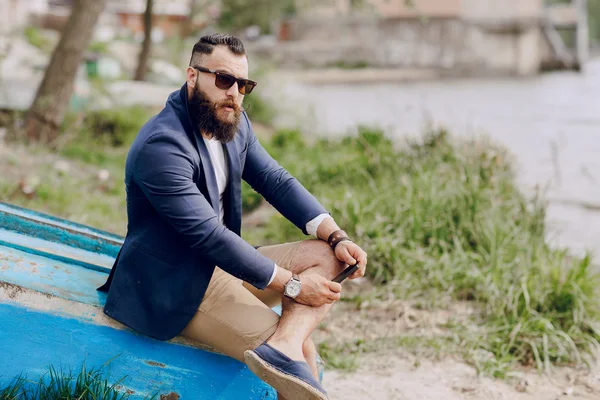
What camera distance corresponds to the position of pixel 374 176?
7641 mm

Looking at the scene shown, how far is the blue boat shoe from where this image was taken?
316 centimetres

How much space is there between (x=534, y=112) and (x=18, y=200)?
744 inches

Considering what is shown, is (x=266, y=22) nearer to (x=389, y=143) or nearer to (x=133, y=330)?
(x=389, y=143)

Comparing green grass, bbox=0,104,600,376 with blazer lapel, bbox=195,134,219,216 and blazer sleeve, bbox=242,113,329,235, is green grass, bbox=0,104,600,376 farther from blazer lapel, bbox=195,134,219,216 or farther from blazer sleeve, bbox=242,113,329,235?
blazer lapel, bbox=195,134,219,216

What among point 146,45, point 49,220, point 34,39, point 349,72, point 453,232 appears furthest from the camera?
point 349,72

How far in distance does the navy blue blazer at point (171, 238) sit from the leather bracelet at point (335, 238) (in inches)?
15.3

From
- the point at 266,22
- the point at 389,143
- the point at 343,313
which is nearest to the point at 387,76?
the point at 266,22

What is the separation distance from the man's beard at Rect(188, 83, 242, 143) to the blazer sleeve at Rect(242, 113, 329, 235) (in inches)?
14.3

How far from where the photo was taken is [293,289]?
11.0ft

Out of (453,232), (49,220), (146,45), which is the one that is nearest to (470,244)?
(453,232)

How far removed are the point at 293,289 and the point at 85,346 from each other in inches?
35.2

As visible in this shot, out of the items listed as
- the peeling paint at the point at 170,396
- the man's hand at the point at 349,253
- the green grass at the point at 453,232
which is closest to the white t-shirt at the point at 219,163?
the man's hand at the point at 349,253

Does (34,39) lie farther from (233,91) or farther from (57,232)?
(233,91)

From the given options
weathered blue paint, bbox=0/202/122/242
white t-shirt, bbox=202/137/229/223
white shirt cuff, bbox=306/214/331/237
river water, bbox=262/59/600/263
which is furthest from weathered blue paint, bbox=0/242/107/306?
river water, bbox=262/59/600/263
